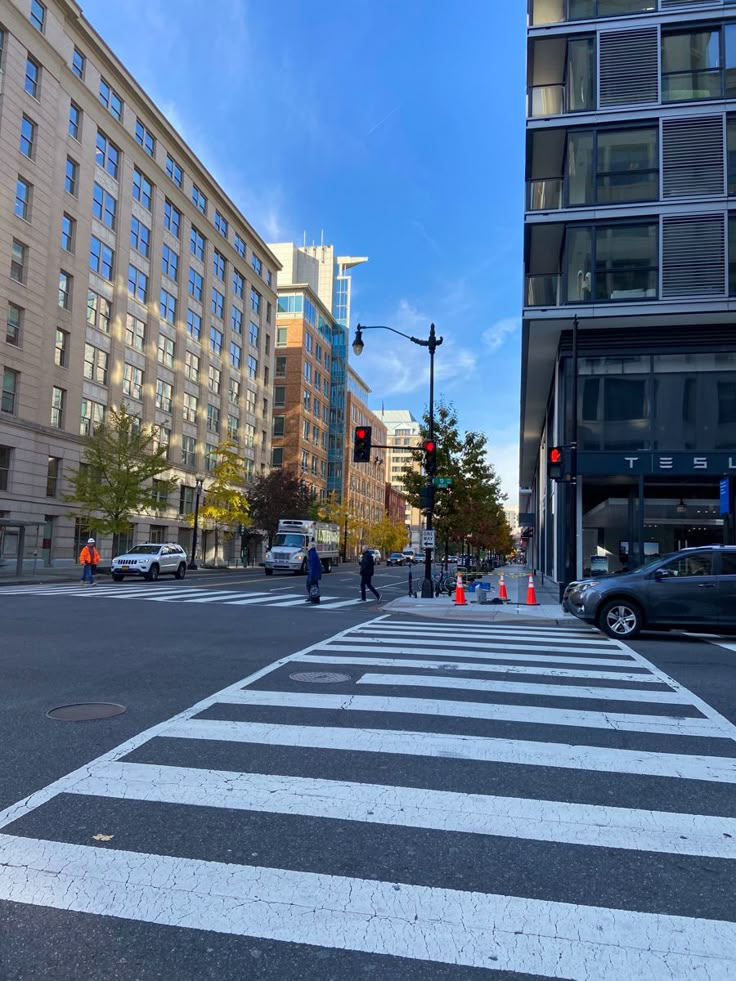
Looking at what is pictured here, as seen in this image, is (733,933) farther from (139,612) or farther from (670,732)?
(139,612)

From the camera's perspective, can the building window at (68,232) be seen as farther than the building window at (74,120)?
No

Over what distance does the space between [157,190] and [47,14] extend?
12887 millimetres

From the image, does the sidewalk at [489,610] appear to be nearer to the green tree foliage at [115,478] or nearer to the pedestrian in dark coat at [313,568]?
the pedestrian in dark coat at [313,568]

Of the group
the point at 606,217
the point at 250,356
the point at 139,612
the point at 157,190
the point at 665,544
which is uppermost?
the point at 157,190

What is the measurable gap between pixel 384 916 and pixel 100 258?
1798 inches

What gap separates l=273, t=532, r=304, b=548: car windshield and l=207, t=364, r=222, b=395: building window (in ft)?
71.9

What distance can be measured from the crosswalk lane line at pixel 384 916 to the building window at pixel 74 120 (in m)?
45.4

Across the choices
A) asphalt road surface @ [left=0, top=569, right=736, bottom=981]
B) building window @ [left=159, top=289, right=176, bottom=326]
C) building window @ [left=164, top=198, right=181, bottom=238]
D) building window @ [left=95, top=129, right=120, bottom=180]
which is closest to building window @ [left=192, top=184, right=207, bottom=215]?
building window @ [left=164, top=198, right=181, bottom=238]

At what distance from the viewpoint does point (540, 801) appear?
14.8 ft

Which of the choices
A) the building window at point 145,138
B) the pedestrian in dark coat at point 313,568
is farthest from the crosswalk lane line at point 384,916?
the building window at point 145,138

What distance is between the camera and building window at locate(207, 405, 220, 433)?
58.1 meters

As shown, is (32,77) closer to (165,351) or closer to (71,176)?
(71,176)

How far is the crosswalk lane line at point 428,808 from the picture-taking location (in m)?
4.00

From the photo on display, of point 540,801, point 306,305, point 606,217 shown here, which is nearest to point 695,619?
point 540,801
